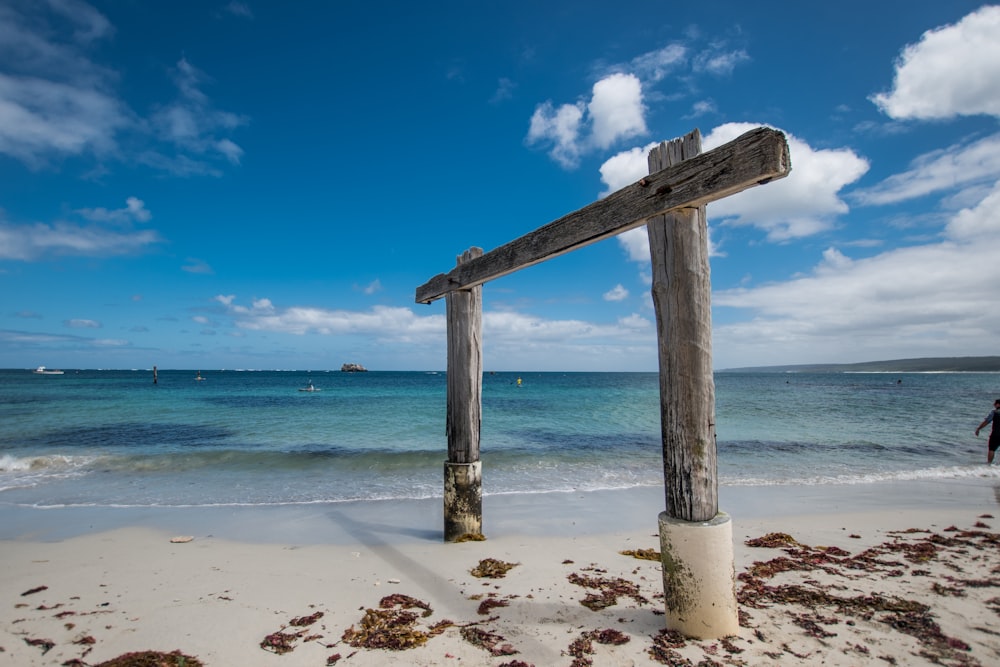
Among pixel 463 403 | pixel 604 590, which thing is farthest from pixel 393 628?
pixel 463 403

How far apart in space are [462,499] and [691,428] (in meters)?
3.49

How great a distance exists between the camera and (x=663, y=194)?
10.3 ft

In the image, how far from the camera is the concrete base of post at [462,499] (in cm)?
579

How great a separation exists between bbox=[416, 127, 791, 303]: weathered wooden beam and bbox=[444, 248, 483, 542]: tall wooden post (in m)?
1.02

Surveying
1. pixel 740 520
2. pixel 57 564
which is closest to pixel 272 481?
pixel 57 564

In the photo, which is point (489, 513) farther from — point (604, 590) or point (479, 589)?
point (604, 590)

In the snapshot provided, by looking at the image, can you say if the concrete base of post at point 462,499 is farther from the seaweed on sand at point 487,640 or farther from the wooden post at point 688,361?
the wooden post at point 688,361

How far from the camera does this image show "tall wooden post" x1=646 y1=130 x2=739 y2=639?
3068mm

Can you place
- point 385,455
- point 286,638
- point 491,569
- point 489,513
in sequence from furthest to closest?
point 385,455, point 489,513, point 491,569, point 286,638

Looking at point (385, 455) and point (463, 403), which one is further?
point (385, 455)

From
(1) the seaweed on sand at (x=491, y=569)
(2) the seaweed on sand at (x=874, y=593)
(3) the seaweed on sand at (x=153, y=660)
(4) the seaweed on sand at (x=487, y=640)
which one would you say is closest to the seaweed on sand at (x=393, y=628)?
(4) the seaweed on sand at (x=487, y=640)

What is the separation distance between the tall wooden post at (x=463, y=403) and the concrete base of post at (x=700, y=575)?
2874 millimetres

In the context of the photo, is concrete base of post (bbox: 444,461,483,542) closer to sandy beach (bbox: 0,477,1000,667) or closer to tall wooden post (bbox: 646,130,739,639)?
sandy beach (bbox: 0,477,1000,667)

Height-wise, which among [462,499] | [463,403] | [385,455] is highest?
[463,403]
